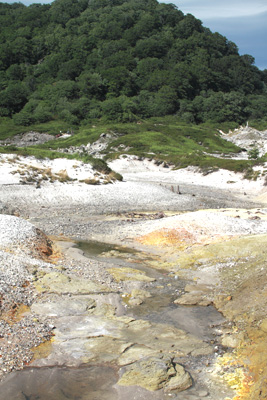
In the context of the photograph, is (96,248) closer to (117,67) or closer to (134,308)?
(134,308)

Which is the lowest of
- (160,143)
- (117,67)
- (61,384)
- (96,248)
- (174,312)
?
(96,248)

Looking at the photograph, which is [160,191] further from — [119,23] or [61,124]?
[119,23]

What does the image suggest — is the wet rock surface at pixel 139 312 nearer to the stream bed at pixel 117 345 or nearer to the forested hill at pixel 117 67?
the stream bed at pixel 117 345

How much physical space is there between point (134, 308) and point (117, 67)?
324 feet

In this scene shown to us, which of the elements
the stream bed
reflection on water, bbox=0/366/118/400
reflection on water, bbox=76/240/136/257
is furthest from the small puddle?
reflection on water, bbox=76/240/136/257

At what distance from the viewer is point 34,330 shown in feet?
29.5

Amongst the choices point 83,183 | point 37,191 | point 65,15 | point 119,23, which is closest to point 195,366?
point 37,191

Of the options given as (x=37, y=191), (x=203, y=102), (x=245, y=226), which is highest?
(x=203, y=102)

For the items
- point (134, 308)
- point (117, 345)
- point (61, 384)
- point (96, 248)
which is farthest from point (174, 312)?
point (96, 248)

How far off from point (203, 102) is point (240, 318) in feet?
311

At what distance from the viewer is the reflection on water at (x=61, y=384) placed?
7055mm

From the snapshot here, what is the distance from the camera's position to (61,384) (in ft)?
24.2

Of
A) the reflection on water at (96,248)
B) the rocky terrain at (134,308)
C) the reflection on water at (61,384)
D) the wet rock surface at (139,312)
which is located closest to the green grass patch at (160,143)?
the reflection on water at (96,248)

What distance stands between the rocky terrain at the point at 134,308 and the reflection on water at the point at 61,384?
0.06 feet
